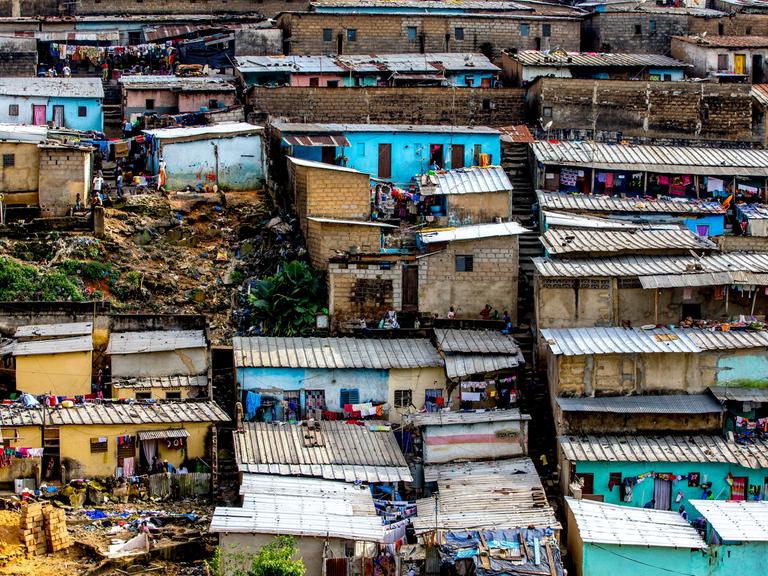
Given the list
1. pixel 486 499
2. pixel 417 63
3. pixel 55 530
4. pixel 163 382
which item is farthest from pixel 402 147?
pixel 55 530

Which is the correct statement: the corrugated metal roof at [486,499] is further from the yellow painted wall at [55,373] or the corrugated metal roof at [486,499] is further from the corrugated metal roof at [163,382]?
the yellow painted wall at [55,373]

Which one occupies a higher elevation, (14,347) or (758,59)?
(758,59)

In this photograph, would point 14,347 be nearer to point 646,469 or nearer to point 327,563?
point 327,563

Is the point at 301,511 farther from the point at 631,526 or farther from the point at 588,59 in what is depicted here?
the point at 588,59

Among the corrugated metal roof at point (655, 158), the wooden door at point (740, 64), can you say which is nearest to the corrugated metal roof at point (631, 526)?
the corrugated metal roof at point (655, 158)

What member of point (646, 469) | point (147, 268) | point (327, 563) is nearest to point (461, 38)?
point (147, 268)

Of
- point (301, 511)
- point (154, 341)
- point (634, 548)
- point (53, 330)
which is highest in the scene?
point (53, 330)

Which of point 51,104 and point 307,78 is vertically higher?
point 307,78
